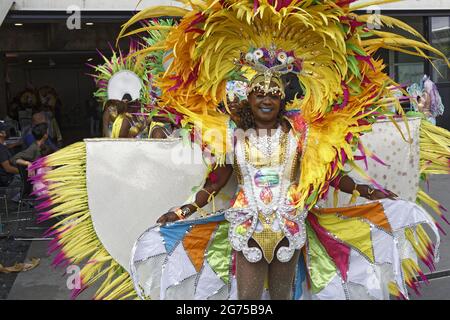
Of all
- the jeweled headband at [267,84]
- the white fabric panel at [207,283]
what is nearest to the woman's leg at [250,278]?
the white fabric panel at [207,283]

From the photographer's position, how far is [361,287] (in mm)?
3480

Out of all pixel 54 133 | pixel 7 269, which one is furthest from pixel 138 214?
pixel 54 133

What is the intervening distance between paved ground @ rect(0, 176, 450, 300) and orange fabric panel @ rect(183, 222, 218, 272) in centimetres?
152

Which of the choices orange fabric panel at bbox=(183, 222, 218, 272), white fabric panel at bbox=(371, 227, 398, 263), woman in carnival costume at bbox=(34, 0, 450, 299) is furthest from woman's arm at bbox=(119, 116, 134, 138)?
white fabric panel at bbox=(371, 227, 398, 263)

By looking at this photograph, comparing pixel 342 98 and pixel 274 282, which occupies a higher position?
pixel 342 98

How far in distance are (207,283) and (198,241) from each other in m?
0.24

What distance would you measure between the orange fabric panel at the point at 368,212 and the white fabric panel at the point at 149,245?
876 millimetres

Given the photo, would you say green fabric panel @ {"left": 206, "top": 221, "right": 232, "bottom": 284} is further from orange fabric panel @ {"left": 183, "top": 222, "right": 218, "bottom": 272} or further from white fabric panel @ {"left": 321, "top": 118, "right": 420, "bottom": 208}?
white fabric panel @ {"left": 321, "top": 118, "right": 420, "bottom": 208}

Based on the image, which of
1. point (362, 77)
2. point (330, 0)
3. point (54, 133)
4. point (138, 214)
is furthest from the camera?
point (54, 133)

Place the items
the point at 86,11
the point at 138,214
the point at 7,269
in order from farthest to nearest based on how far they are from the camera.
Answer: the point at 86,11 → the point at 7,269 → the point at 138,214

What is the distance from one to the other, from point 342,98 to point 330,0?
0.54 m

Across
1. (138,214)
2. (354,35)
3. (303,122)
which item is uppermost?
(354,35)

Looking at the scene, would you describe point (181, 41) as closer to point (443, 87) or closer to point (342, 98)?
point (342, 98)

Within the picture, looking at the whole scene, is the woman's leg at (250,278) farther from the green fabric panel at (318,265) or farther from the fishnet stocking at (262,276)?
the green fabric panel at (318,265)
